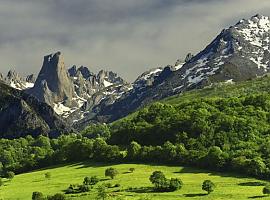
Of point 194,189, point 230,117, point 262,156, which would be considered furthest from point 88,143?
point 194,189

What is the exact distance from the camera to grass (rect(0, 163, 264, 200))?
8925 cm

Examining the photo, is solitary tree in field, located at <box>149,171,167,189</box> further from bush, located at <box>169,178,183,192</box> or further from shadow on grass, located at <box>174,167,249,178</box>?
shadow on grass, located at <box>174,167,249,178</box>

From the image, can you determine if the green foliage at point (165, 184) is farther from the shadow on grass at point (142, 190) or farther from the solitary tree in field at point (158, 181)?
the shadow on grass at point (142, 190)

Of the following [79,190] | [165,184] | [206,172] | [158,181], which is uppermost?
[206,172]

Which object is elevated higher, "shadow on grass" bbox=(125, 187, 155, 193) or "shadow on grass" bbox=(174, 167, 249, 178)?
"shadow on grass" bbox=(174, 167, 249, 178)

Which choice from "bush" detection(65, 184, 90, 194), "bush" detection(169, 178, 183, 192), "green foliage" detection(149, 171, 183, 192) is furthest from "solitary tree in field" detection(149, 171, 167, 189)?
"bush" detection(65, 184, 90, 194)

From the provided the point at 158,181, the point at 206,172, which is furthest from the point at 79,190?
the point at 206,172

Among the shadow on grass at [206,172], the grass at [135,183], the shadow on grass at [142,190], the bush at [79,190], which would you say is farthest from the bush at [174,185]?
the shadow on grass at [206,172]

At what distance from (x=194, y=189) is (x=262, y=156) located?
3655 centimetres

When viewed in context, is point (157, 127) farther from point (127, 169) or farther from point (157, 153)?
point (127, 169)

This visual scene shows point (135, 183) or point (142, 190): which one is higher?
point (135, 183)

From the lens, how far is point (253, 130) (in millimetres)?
145375

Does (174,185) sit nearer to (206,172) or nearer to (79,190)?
(79,190)

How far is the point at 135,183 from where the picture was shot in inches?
4065
